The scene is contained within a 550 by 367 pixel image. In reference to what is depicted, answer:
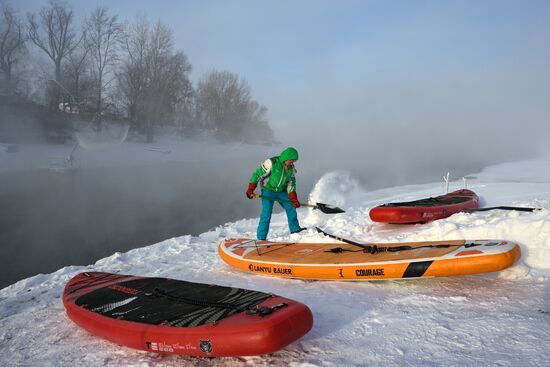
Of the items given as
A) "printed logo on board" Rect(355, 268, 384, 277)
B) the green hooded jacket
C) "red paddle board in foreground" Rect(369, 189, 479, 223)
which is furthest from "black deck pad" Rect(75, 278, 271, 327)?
"red paddle board in foreground" Rect(369, 189, 479, 223)

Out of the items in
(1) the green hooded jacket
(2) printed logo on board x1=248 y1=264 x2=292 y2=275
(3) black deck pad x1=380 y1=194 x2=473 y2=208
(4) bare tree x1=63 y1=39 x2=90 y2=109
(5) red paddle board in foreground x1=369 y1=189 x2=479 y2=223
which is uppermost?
(4) bare tree x1=63 y1=39 x2=90 y2=109

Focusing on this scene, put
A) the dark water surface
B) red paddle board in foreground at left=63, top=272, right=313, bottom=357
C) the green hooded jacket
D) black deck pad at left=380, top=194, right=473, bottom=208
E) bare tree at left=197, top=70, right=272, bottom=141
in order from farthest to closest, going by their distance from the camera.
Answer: bare tree at left=197, top=70, right=272, bottom=141 < the dark water surface < black deck pad at left=380, top=194, right=473, bottom=208 < the green hooded jacket < red paddle board in foreground at left=63, top=272, right=313, bottom=357

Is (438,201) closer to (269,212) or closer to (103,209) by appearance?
(269,212)

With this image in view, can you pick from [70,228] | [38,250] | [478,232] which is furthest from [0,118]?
[478,232]

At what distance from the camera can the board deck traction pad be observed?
11.0 feet

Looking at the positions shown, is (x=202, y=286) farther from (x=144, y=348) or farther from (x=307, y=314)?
(x=307, y=314)

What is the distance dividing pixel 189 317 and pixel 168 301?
47cm

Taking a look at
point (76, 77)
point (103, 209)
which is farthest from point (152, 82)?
point (103, 209)

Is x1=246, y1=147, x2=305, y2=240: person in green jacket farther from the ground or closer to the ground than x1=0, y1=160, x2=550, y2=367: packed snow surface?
farther from the ground

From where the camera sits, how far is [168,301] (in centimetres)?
313

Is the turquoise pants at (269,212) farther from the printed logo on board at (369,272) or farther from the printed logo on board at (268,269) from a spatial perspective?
the printed logo on board at (369,272)

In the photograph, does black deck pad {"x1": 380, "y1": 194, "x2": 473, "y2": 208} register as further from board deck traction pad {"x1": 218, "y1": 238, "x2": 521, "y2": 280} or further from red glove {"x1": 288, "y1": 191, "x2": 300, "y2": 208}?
board deck traction pad {"x1": 218, "y1": 238, "x2": 521, "y2": 280}

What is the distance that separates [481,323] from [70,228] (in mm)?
10601

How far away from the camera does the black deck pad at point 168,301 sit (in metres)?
2.75
